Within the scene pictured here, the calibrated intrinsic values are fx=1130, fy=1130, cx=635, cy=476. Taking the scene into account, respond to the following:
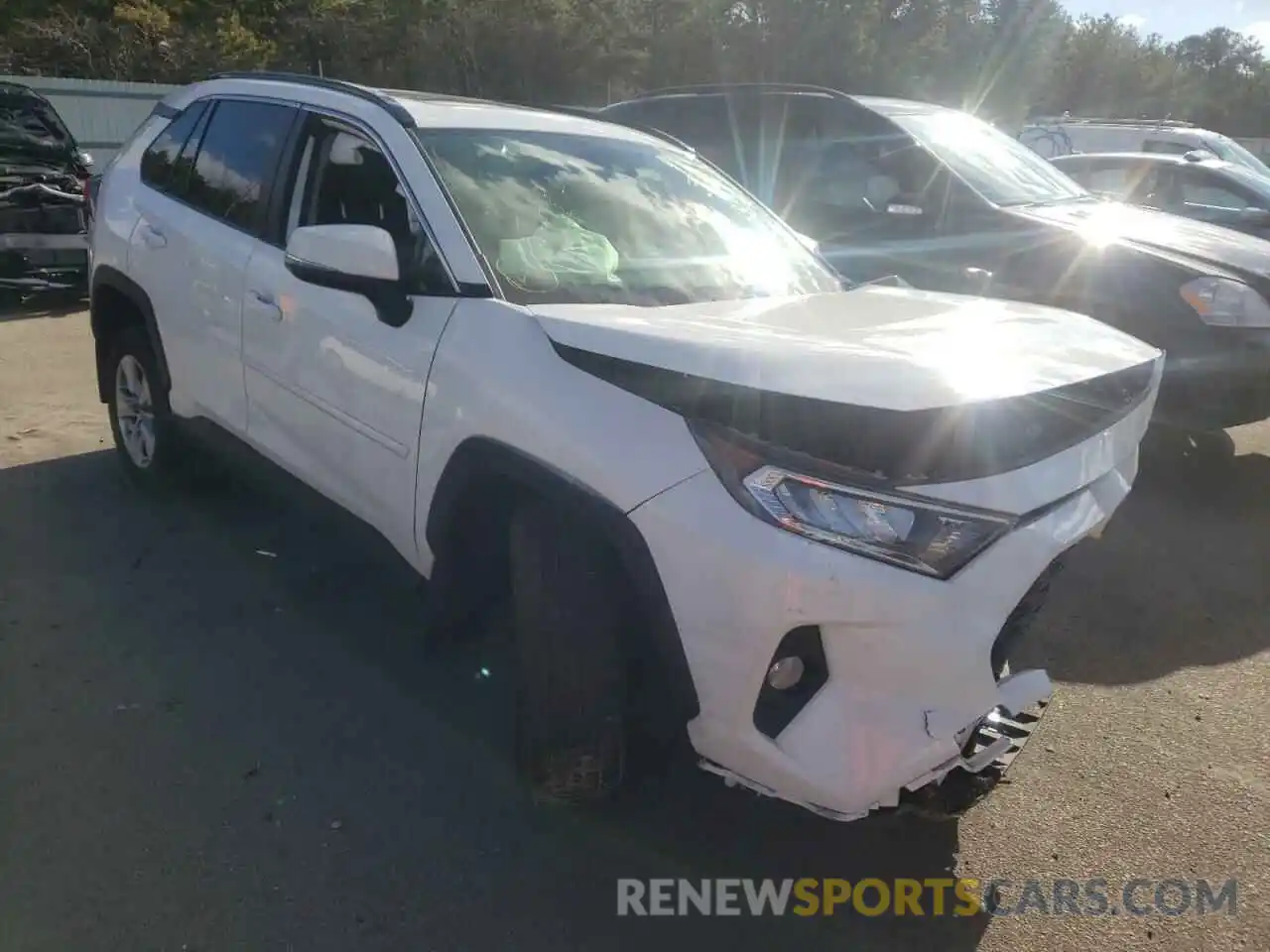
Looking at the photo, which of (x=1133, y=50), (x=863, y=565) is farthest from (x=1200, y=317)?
(x=1133, y=50)

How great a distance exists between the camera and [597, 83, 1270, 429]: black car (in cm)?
538

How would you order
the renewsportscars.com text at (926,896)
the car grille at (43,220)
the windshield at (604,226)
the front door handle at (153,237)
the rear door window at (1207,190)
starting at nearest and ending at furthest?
1. the renewsportscars.com text at (926,896)
2. the windshield at (604,226)
3. the front door handle at (153,237)
4. the car grille at (43,220)
5. the rear door window at (1207,190)

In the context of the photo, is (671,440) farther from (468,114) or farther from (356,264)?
(468,114)

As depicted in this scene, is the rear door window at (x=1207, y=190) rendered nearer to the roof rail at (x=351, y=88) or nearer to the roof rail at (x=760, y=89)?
the roof rail at (x=760, y=89)

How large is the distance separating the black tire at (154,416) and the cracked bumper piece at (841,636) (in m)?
3.06

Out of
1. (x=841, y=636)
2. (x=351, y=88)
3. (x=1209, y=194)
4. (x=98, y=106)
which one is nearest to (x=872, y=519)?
(x=841, y=636)

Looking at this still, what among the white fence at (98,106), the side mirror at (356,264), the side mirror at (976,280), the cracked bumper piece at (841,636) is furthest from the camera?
the white fence at (98,106)

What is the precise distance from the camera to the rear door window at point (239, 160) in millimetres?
4008

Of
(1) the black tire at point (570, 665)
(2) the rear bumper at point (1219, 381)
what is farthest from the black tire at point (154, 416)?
(2) the rear bumper at point (1219, 381)

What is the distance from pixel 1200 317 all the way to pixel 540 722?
4.25 m

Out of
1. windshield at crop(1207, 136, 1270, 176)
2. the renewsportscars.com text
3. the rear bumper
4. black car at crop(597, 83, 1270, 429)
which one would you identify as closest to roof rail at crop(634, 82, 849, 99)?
black car at crop(597, 83, 1270, 429)

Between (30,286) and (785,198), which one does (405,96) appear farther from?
(30,286)

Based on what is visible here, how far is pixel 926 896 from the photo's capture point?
273cm

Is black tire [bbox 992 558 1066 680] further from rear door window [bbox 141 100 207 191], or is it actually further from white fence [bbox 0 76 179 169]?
white fence [bbox 0 76 179 169]
